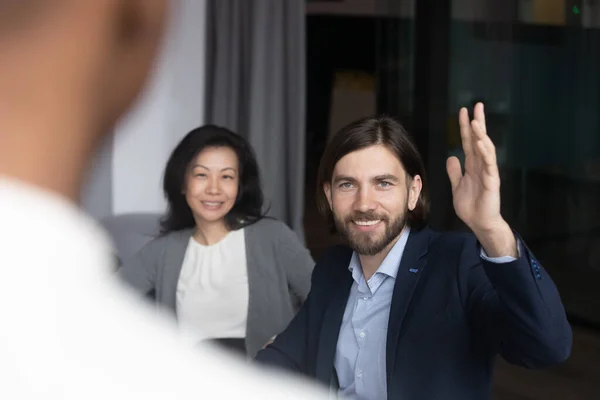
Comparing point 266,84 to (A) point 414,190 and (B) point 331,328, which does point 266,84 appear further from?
(B) point 331,328

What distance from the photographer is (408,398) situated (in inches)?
49.5

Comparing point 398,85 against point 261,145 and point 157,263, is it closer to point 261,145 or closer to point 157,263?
point 261,145

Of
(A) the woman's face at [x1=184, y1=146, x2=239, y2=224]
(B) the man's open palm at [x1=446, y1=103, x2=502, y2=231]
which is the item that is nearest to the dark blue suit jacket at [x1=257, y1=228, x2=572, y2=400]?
(B) the man's open palm at [x1=446, y1=103, x2=502, y2=231]

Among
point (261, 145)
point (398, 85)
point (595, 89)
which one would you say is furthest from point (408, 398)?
point (398, 85)

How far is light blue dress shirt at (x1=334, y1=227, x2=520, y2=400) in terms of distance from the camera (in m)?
1.33

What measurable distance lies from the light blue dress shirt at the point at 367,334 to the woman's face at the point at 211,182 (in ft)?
2.54

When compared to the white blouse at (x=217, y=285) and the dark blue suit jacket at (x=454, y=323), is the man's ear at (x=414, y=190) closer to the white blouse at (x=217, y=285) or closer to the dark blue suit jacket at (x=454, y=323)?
the dark blue suit jacket at (x=454, y=323)

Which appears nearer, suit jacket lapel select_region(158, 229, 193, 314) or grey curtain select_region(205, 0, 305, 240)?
suit jacket lapel select_region(158, 229, 193, 314)

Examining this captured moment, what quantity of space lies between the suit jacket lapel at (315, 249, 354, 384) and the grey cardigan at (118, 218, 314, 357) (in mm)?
646

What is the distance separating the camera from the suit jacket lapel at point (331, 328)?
4.50 ft

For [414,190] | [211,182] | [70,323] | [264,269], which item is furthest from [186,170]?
[70,323]

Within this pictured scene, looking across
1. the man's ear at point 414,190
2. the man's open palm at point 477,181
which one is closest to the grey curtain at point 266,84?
the man's ear at point 414,190

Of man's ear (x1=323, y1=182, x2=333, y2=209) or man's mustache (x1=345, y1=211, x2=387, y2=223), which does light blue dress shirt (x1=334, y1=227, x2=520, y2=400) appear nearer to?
man's mustache (x1=345, y1=211, x2=387, y2=223)

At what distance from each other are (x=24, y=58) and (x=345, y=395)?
1.29 meters
